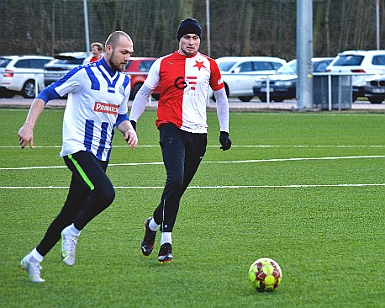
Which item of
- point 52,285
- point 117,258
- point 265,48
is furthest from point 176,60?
point 265,48

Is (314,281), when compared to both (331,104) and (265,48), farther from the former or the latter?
(265,48)

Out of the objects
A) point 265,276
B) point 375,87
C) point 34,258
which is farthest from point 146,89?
point 375,87

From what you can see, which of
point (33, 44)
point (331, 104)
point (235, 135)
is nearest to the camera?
point (235, 135)

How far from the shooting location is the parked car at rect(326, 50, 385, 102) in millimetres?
30953

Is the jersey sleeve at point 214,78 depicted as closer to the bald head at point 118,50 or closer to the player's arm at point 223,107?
the player's arm at point 223,107

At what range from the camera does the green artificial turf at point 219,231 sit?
234 inches

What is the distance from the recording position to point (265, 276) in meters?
5.96

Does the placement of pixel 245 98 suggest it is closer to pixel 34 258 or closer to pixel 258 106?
pixel 258 106

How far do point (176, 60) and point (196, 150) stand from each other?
2.54 feet

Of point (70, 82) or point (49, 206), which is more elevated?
point (70, 82)

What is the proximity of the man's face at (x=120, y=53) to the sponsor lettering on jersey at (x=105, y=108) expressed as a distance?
0.95 feet

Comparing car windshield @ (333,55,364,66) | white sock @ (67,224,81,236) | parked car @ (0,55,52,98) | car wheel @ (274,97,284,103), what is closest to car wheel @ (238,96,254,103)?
car wheel @ (274,97,284,103)

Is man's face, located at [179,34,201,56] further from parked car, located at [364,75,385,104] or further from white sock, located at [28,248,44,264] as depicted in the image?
parked car, located at [364,75,385,104]

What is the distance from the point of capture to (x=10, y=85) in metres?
33.2
